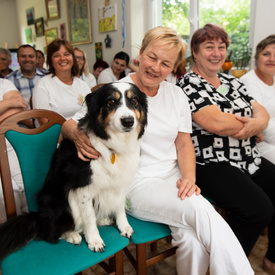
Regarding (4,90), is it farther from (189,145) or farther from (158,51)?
(189,145)

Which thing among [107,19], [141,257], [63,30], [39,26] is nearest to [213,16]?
[107,19]

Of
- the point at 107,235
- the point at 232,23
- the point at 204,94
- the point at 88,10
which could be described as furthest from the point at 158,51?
the point at 88,10

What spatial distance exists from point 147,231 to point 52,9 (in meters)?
6.33

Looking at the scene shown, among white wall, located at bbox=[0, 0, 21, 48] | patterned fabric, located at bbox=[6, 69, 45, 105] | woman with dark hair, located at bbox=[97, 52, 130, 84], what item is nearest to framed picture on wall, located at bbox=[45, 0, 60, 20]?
white wall, located at bbox=[0, 0, 21, 48]

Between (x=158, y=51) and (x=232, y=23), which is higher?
(x=232, y=23)

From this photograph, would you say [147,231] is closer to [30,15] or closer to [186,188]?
[186,188]

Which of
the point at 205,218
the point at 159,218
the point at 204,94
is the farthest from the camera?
Result: the point at 204,94

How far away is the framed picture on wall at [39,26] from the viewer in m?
6.76

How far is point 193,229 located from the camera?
3.83 ft

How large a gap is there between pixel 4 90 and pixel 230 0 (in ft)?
9.33

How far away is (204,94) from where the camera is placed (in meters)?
1.59

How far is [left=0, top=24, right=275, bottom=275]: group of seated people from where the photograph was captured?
3.75ft

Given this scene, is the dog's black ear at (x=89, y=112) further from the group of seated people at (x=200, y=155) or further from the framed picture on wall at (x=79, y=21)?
the framed picture on wall at (x=79, y=21)

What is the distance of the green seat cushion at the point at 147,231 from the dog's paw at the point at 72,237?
243mm
